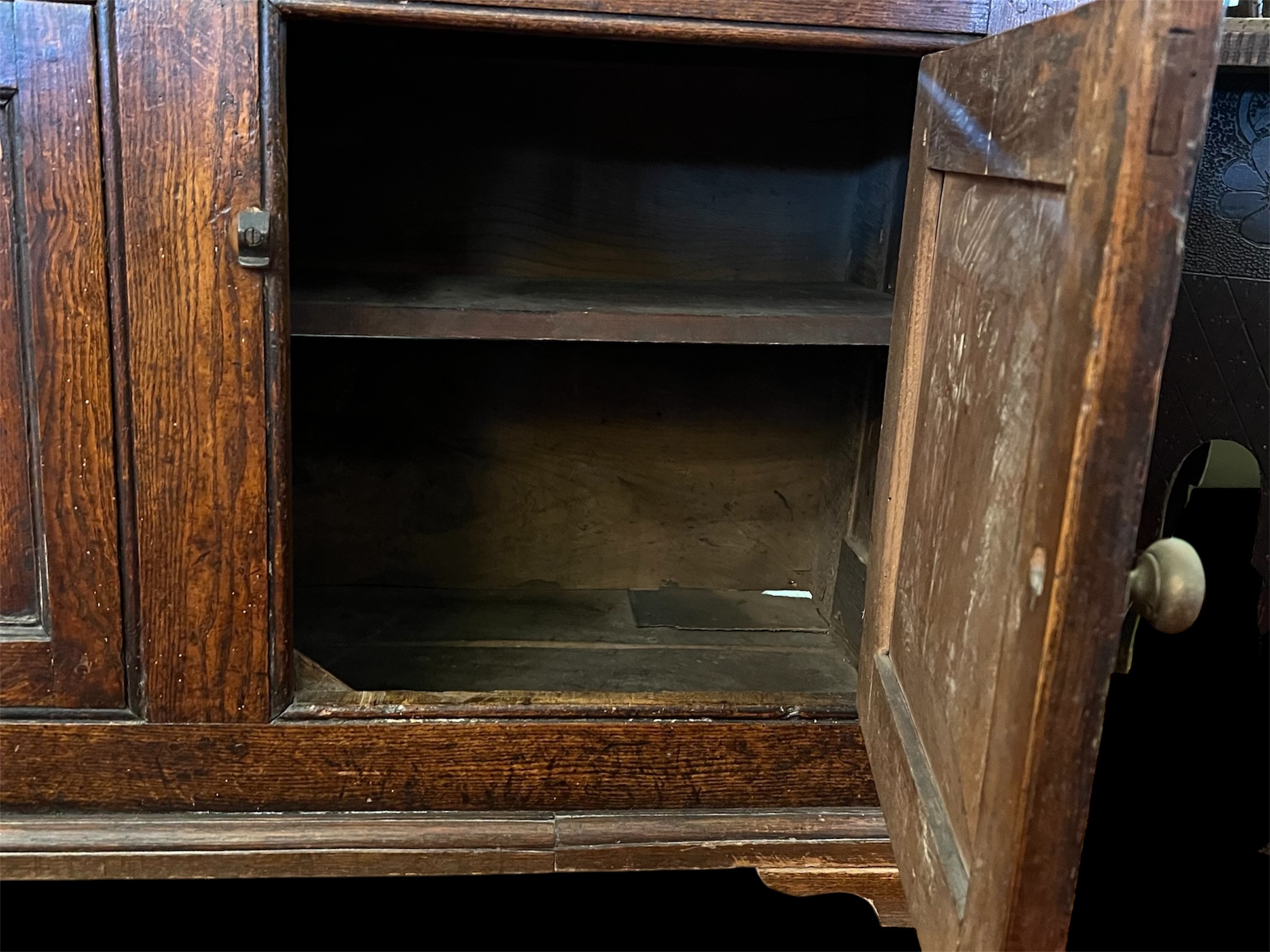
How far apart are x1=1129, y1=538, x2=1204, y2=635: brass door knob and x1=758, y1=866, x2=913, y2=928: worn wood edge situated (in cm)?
66

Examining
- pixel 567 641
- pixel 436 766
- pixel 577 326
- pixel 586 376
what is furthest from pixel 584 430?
pixel 436 766

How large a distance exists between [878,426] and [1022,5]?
0.66 meters

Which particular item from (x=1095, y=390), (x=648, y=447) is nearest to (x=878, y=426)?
(x=648, y=447)

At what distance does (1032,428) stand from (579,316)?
63 centimetres

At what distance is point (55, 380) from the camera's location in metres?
1.01

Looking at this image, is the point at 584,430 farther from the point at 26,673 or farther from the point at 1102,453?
the point at 1102,453

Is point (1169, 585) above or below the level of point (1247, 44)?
below

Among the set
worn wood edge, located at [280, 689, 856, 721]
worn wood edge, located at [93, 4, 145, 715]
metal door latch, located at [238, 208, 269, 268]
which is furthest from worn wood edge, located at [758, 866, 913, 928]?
metal door latch, located at [238, 208, 269, 268]

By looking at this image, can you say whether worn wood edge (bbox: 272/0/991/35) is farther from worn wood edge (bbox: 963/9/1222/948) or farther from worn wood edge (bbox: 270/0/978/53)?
worn wood edge (bbox: 963/9/1222/948)

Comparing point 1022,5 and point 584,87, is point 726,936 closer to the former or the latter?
point 1022,5

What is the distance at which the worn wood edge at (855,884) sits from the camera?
1208mm

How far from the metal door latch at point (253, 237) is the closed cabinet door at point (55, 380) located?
4.9 inches

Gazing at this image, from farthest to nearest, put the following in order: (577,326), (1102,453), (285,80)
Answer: (577,326)
(285,80)
(1102,453)

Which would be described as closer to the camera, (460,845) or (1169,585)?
(1169,585)
